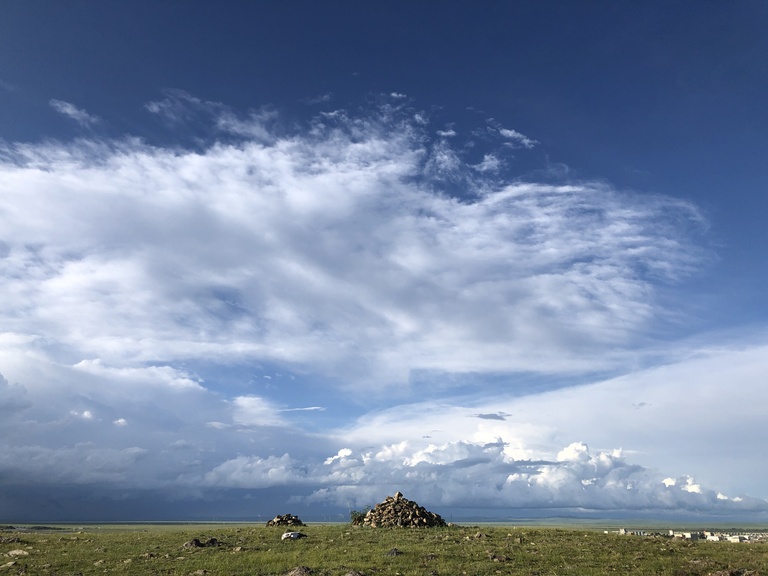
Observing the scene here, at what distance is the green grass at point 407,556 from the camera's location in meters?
33.1

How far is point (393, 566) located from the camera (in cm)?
3375

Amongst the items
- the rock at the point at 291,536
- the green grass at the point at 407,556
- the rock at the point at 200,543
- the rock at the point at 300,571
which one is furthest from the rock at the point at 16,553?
the rock at the point at 300,571

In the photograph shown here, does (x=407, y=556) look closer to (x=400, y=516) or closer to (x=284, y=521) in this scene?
(x=400, y=516)

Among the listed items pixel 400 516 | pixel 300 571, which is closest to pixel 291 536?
pixel 400 516

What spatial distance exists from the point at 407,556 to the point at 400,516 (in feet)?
81.5

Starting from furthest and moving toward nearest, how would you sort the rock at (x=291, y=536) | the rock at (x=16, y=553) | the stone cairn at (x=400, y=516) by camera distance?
the stone cairn at (x=400, y=516), the rock at (x=291, y=536), the rock at (x=16, y=553)

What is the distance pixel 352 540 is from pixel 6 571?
26247mm

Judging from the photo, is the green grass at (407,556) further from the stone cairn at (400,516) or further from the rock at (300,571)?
the stone cairn at (400,516)

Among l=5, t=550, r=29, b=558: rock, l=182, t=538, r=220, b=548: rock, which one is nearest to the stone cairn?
l=182, t=538, r=220, b=548: rock

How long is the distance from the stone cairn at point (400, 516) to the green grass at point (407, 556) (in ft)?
27.5

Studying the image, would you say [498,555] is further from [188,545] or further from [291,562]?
[188,545]

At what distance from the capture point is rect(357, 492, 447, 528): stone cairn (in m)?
59.5

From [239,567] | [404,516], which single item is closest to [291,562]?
[239,567]

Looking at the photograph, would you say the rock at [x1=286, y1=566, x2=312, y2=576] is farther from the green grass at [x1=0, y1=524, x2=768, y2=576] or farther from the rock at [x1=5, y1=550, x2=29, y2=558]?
the rock at [x1=5, y1=550, x2=29, y2=558]
